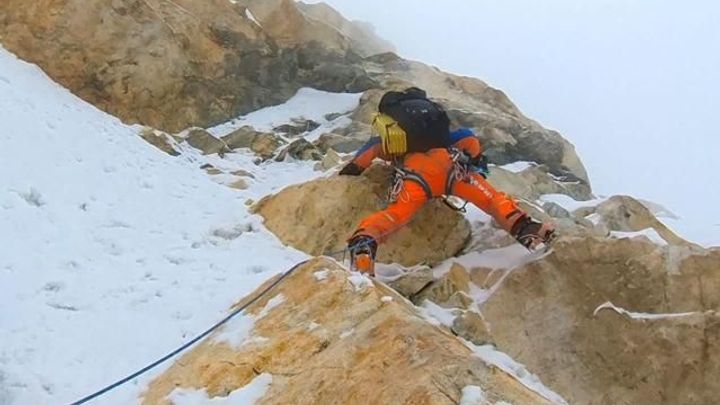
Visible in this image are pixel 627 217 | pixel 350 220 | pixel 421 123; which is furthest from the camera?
pixel 627 217

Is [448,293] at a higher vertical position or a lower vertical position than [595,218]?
lower

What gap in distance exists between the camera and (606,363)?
870 centimetres

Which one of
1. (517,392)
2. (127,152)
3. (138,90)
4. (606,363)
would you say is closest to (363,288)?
(517,392)

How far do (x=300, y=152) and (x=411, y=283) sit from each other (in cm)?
840

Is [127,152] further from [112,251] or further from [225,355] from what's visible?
[225,355]

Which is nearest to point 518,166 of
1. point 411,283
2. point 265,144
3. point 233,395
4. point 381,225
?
point 265,144

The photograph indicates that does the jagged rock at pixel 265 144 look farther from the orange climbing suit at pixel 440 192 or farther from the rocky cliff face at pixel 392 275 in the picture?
the orange climbing suit at pixel 440 192

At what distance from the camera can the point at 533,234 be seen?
9945 mm

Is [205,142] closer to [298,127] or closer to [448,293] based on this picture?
[298,127]

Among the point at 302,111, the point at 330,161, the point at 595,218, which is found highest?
the point at 595,218

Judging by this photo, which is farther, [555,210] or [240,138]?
[240,138]

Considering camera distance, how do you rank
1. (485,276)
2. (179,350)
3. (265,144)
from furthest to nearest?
1. (265,144)
2. (485,276)
3. (179,350)

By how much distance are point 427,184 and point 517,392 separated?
4.52m

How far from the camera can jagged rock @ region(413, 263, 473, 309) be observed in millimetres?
9148
